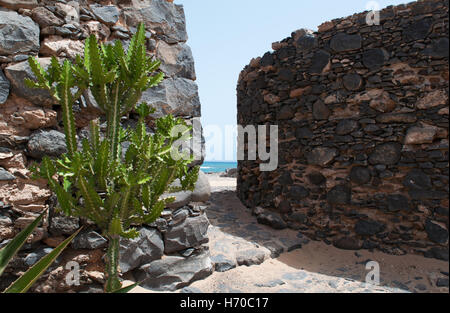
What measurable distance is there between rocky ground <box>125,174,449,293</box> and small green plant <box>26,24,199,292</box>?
39.6 inches

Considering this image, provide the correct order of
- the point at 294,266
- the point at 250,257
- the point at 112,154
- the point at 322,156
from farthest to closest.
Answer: the point at 322,156, the point at 294,266, the point at 250,257, the point at 112,154

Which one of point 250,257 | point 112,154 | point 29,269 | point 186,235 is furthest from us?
point 250,257

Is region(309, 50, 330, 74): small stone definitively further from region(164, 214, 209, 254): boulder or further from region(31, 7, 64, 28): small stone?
region(31, 7, 64, 28): small stone

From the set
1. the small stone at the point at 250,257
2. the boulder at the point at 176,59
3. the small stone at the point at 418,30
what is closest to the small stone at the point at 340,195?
the small stone at the point at 250,257

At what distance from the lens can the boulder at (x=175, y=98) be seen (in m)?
2.72

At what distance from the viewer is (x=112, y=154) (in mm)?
1979

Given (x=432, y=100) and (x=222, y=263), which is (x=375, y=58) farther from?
(x=222, y=263)

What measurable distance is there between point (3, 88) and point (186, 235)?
5.80ft

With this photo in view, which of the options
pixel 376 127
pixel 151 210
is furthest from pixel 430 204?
pixel 151 210

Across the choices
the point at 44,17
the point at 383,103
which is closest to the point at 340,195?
the point at 383,103

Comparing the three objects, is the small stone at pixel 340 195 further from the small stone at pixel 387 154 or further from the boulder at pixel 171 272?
the boulder at pixel 171 272

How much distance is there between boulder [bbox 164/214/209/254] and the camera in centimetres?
274

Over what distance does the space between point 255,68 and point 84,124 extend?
12.5 feet

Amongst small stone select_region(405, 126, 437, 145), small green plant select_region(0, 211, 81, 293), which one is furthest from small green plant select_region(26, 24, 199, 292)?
small stone select_region(405, 126, 437, 145)
